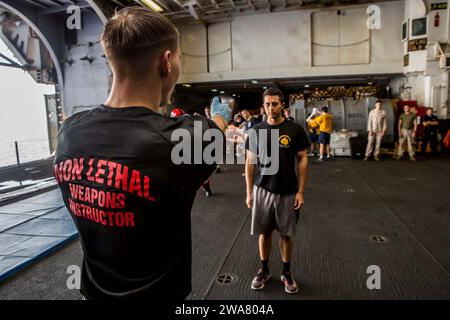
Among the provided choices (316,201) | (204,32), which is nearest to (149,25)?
(316,201)

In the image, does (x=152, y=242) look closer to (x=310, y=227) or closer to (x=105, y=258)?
(x=105, y=258)

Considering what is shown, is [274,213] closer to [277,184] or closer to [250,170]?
[277,184]

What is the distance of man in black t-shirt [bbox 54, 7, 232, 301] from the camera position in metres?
0.92

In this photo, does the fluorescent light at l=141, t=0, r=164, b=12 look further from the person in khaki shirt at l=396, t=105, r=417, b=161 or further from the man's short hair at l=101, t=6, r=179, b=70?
the man's short hair at l=101, t=6, r=179, b=70

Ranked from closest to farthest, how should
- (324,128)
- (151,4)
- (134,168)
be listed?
1. (134,168)
2. (324,128)
3. (151,4)

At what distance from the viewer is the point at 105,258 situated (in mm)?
1029

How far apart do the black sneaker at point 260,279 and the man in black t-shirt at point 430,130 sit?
9784 millimetres

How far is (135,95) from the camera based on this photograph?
1.00 m

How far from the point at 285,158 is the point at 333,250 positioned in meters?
1.49

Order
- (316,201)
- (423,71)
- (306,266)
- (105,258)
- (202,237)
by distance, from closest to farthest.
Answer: (105,258)
(306,266)
(202,237)
(316,201)
(423,71)

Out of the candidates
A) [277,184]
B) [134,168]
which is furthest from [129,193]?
[277,184]

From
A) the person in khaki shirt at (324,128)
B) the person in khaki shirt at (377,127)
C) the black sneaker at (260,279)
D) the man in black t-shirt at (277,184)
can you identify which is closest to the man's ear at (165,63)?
the man in black t-shirt at (277,184)

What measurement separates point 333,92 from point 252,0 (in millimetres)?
7563

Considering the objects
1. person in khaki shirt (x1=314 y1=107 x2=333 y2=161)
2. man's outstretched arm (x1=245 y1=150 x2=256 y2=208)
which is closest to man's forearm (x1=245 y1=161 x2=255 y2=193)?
man's outstretched arm (x1=245 y1=150 x2=256 y2=208)
